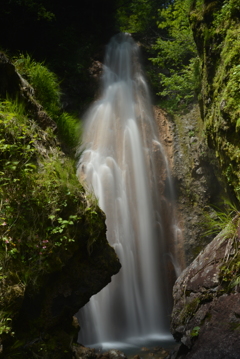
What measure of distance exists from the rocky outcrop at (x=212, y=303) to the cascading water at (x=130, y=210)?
11.5 feet

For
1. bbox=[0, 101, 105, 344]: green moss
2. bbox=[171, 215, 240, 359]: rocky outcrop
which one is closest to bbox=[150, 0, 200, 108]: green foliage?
bbox=[0, 101, 105, 344]: green moss

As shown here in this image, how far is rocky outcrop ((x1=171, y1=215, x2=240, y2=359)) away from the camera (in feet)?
7.68

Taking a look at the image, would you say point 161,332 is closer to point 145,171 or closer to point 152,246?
point 152,246

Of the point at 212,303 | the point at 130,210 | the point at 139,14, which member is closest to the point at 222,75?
the point at 212,303

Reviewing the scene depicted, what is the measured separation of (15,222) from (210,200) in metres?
6.56

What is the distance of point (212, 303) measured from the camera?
2.77m

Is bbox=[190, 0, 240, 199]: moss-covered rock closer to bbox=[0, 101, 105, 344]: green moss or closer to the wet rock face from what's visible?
bbox=[0, 101, 105, 344]: green moss

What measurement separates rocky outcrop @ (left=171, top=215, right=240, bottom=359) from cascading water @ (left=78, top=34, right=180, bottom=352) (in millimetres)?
3503

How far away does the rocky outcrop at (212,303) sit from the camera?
234 cm

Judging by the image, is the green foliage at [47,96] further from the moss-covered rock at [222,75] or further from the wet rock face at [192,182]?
the wet rock face at [192,182]

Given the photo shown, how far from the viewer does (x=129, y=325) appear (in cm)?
686

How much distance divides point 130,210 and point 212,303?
5528mm

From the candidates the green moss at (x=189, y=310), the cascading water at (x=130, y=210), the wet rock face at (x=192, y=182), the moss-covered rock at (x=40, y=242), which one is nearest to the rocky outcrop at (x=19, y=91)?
the moss-covered rock at (x=40, y=242)

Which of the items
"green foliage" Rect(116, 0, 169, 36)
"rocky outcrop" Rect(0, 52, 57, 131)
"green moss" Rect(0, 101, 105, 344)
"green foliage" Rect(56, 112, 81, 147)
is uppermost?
"green foliage" Rect(116, 0, 169, 36)
